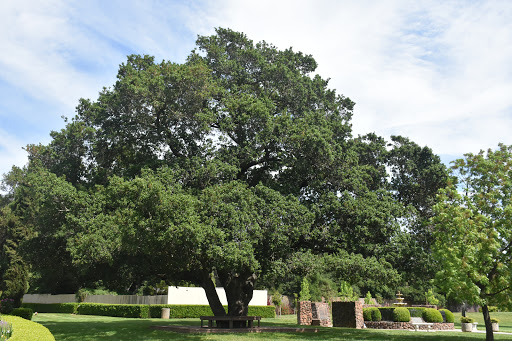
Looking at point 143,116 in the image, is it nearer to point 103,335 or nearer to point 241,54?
point 241,54

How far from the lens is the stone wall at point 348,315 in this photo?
30172 millimetres

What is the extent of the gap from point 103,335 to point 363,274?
40.6 ft

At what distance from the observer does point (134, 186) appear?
58.3 ft

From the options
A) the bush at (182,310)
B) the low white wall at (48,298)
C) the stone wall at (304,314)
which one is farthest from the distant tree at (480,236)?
the low white wall at (48,298)

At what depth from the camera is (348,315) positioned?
30.5m

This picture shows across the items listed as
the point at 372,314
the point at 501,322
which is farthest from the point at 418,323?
the point at 501,322

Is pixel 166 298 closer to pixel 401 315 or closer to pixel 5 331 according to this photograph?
pixel 401 315

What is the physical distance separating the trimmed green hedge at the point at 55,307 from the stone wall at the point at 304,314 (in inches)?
A: 847

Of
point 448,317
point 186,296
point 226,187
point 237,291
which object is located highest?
point 226,187

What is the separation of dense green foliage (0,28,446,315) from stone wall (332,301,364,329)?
7.05 meters

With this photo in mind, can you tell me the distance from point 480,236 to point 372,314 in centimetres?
1721

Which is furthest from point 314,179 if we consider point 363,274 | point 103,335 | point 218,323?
point 103,335

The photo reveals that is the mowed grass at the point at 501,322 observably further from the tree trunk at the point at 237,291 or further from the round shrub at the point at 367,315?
the tree trunk at the point at 237,291

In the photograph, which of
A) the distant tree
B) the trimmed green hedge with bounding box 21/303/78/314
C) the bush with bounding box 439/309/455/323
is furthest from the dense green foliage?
the trimmed green hedge with bounding box 21/303/78/314
